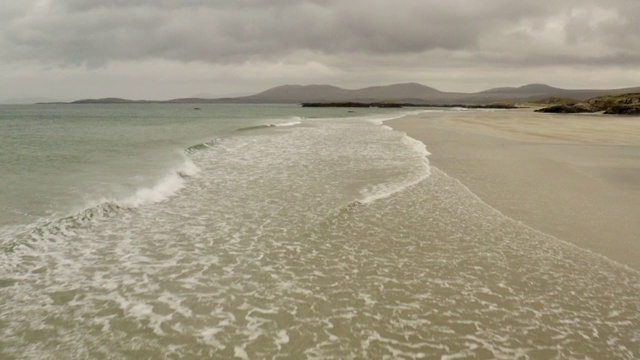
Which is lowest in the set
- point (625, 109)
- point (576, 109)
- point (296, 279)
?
point (296, 279)

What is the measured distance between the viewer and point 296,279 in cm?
796

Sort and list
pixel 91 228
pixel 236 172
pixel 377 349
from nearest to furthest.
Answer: pixel 377 349 < pixel 91 228 < pixel 236 172

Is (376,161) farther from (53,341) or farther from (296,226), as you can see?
Result: (53,341)

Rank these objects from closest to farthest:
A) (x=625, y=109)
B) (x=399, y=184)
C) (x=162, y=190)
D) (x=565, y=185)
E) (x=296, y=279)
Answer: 1. (x=296, y=279)
2. (x=162, y=190)
3. (x=565, y=185)
4. (x=399, y=184)
5. (x=625, y=109)

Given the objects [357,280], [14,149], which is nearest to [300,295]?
[357,280]

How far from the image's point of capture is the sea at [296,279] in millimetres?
5914

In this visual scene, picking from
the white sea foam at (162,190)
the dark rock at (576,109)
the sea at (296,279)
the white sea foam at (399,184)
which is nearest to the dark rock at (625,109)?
the dark rock at (576,109)

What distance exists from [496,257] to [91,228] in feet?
31.1

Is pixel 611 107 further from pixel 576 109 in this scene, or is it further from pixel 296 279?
pixel 296 279

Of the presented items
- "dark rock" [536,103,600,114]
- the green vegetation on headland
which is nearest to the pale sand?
the green vegetation on headland

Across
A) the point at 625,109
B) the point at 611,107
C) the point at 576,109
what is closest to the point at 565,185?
the point at 625,109

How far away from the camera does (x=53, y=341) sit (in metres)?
5.97

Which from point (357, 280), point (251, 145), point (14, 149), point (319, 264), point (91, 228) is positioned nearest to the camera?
point (357, 280)

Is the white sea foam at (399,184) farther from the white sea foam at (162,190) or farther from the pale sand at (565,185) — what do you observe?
the white sea foam at (162,190)
